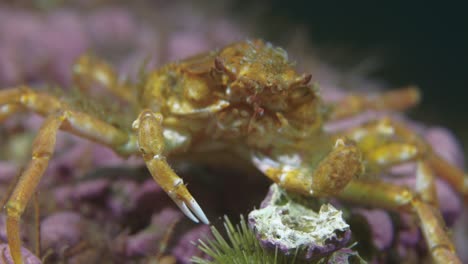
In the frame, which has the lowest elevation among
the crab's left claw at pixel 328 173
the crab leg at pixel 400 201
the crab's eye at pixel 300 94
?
the crab leg at pixel 400 201

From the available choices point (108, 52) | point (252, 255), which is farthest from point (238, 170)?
point (108, 52)

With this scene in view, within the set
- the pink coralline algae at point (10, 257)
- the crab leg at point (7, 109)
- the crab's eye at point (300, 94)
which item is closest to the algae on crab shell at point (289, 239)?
the crab's eye at point (300, 94)

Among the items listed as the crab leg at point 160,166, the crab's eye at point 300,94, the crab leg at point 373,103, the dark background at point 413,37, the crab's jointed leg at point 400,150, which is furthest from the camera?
the dark background at point 413,37

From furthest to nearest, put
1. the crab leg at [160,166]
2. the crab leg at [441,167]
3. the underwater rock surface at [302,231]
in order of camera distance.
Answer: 1. the crab leg at [441,167]
2. the crab leg at [160,166]
3. the underwater rock surface at [302,231]

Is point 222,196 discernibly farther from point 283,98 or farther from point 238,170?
point 283,98

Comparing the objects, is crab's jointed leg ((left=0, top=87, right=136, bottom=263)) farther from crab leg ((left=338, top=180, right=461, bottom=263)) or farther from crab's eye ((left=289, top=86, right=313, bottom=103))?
crab leg ((left=338, top=180, right=461, bottom=263))

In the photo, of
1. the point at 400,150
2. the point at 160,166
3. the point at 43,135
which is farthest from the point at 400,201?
the point at 43,135

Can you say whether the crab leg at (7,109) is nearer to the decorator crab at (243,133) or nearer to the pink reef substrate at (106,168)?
the decorator crab at (243,133)

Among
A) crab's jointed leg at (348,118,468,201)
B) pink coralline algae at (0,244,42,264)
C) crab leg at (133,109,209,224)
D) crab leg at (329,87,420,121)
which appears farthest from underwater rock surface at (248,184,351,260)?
crab leg at (329,87,420,121)
